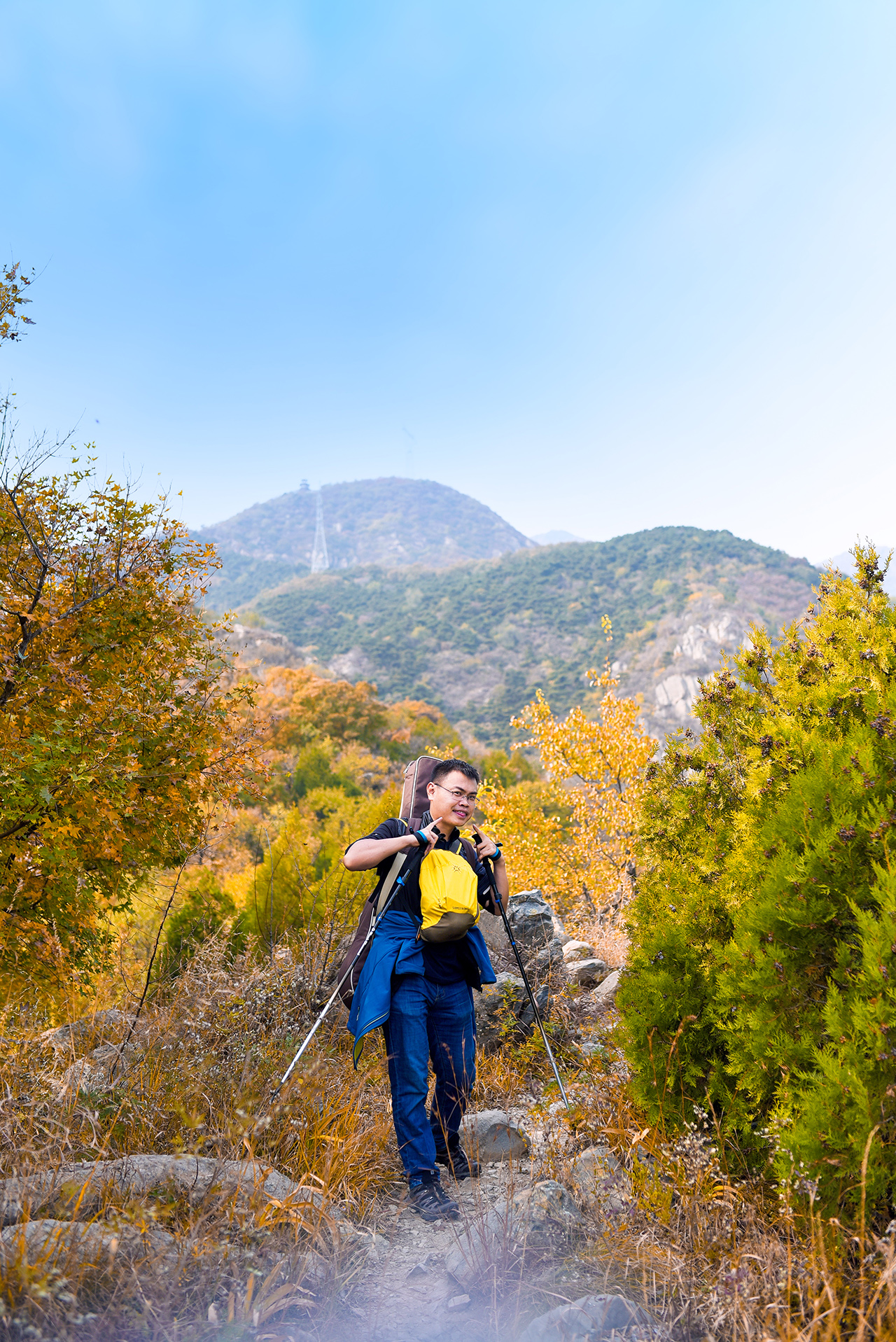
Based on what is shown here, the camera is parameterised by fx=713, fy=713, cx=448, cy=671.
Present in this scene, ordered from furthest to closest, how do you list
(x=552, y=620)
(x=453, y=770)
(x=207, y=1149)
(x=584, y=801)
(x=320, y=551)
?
(x=320, y=551)
(x=552, y=620)
(x=584, y=801)
(x=453, y=770)
(x=207, y=1149)

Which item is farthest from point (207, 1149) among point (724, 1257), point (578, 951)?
point (578, 951)

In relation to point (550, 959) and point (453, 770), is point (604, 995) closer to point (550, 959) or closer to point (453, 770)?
point (550, 959)

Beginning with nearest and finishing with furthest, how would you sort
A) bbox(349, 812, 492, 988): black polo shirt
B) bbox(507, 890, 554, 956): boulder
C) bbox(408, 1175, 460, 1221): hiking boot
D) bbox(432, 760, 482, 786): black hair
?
bbox(408, 1175, 460, 1221): hiking boot → bbox(349, 812, 492, 988): black polo shirt → bbox(432, 760, 482, 786): black hair → bbox(507, 890, 554, 956): boulder

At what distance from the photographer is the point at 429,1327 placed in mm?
1918

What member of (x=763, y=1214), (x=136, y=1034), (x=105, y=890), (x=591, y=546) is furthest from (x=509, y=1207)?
(x=591, y=546)

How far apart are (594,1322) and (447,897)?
4.22ft

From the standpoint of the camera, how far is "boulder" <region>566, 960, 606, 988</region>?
516 centimetres

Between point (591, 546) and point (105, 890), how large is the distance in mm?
108668

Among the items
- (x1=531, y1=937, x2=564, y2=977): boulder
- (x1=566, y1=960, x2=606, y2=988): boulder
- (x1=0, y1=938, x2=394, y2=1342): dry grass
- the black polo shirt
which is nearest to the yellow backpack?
the black polo shirt

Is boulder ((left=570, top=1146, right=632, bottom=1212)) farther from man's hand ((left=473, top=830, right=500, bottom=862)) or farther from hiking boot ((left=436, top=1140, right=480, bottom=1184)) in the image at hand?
man's hand ((left=473, top=830, right=500, bottom=862))

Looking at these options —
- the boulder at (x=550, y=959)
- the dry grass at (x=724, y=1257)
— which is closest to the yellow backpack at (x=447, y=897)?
the dry grass at (x=724, y=1257)

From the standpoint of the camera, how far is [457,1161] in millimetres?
2914

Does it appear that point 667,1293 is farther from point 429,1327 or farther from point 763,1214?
point 429,1327

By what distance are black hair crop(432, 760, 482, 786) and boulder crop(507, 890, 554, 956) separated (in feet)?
8.25
